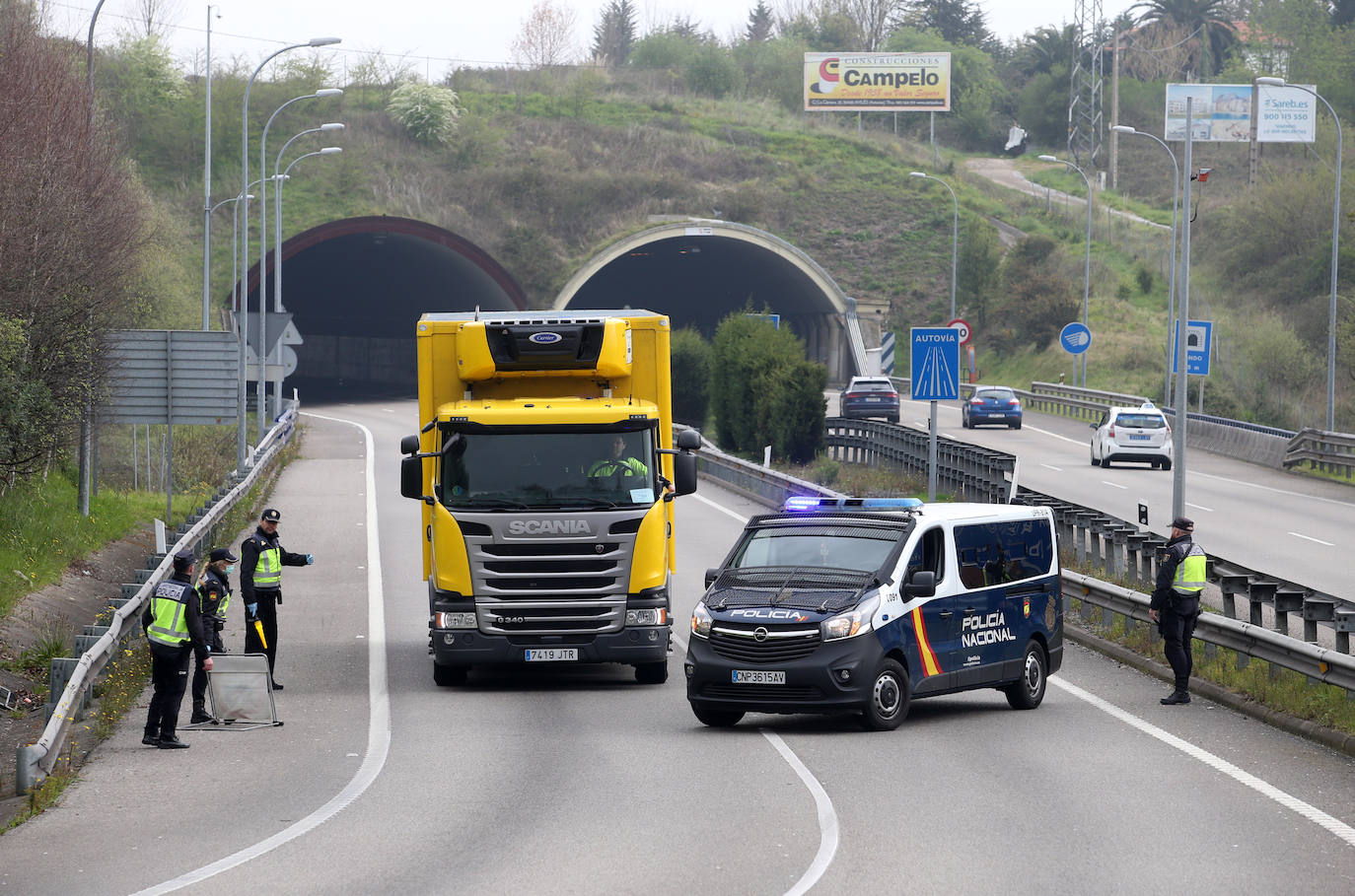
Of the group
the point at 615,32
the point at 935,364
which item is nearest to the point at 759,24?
the point at 615,32

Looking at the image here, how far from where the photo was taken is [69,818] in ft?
37.5

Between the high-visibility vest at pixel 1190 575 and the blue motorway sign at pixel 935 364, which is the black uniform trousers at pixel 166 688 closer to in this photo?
the high-visibility vest at pixel 1190 575

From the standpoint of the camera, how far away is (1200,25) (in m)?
133

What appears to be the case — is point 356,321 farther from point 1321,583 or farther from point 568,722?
point 568,722

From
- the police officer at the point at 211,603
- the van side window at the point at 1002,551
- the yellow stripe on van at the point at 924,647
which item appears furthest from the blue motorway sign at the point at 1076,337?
the police officer at the point at 211,603

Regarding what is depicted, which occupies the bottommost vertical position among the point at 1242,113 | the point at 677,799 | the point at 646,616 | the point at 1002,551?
the point at 677,799

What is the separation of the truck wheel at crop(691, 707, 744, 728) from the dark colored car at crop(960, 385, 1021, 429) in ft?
138

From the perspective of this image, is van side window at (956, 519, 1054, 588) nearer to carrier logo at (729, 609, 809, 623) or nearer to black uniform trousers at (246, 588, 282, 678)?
carrier logo at (729, 609, 809, 623)

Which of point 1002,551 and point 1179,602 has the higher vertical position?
point 1002,551

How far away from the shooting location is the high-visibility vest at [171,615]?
46.6 feet

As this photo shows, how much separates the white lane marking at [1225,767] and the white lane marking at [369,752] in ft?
20.9

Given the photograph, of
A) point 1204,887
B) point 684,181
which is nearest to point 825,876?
point 1204,887

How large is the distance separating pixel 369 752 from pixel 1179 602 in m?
7.50

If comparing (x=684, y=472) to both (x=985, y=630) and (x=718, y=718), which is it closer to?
(x=718, y=718)
